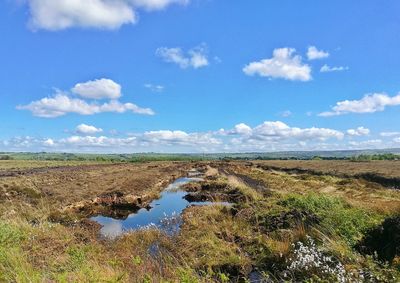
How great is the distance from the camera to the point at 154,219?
2439 cm

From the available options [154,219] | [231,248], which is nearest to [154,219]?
[154,219]

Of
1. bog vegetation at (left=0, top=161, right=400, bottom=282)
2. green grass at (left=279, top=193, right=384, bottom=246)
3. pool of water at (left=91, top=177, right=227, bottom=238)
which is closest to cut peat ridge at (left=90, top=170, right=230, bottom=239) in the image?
pool of water at (left=91, top=177, right=227, bottom=238)

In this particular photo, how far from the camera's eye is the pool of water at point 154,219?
19594 millimetres

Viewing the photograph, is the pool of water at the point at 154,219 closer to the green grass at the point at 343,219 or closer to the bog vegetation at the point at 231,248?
the bog vegetation at the point at 231,248

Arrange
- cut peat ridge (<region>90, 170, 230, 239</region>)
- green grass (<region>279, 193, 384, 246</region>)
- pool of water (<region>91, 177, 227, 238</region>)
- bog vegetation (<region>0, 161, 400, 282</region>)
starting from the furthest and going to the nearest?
1. pool of water (<region>91, 177, 227, 238</region>)
2. cut peat ridge (<region>90, 170, 230, 239</region>)
3. green grass (<region>279, 193, 384, 246</region>)
4. bog vegetation (<region>0, 161, 400, 282</region>)

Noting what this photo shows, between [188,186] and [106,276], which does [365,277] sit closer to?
[106,276]

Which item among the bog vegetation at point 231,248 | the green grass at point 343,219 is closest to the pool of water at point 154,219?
the bog vegetation at point 231,248

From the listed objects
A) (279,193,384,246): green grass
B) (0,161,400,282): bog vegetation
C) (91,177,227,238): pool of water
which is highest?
(279,193,384,246): green grass

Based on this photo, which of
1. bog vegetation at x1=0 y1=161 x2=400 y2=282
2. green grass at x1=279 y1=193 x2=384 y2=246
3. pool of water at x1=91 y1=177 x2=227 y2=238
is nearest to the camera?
bog vegetation at x1=0 y1=161 x2=400 y2=282

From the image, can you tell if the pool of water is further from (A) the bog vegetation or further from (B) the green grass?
(B) the green grass

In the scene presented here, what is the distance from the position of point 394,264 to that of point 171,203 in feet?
80.7

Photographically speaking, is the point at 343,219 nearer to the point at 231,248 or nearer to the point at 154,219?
the point at 231,248

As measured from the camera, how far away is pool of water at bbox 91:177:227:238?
19594 millimetres

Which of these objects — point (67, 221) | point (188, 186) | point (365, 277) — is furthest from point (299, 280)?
point (188, 186)
